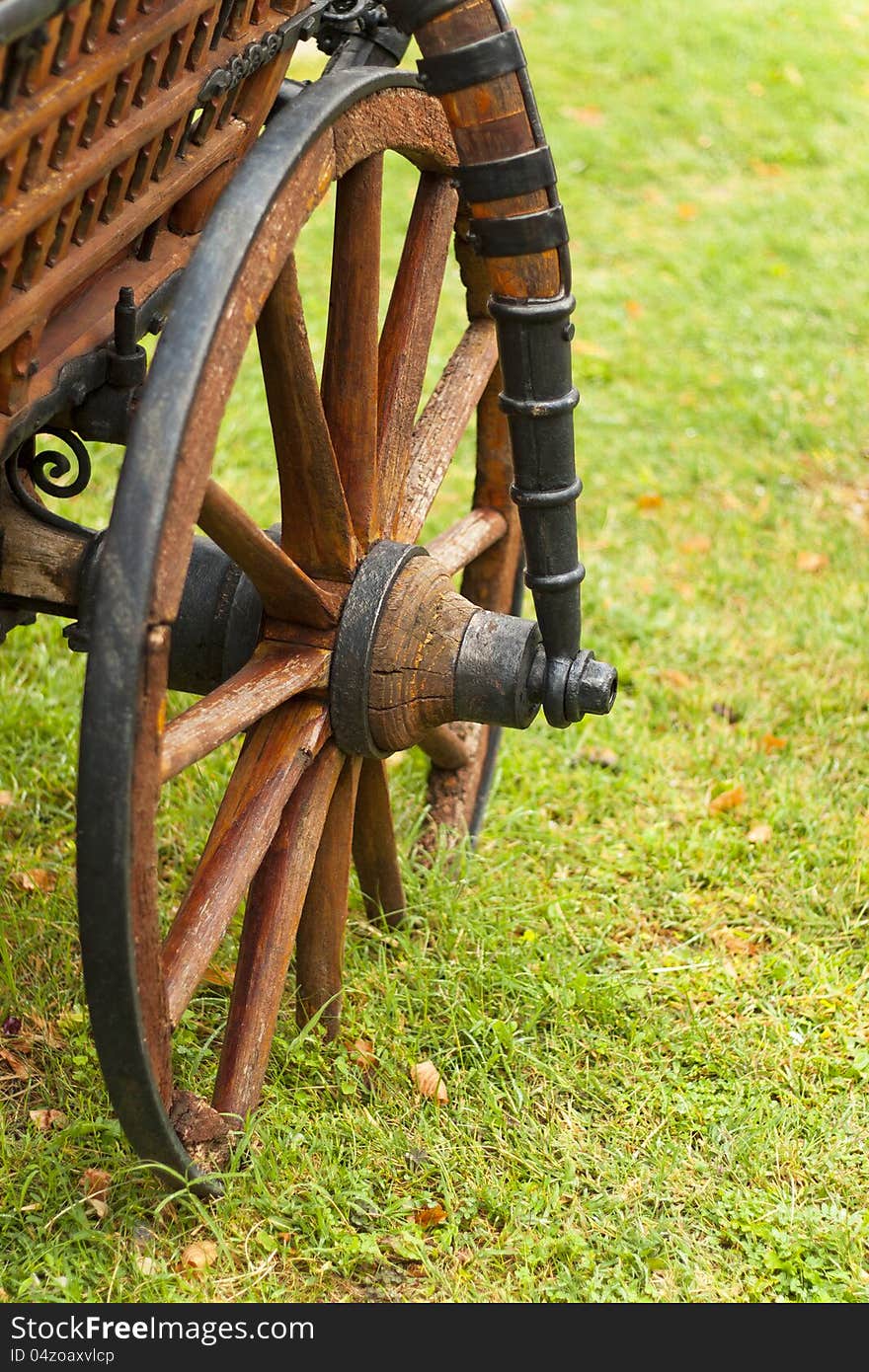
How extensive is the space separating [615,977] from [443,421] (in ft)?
3.47

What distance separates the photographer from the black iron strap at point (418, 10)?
6.21 feet

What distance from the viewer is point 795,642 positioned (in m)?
3.75

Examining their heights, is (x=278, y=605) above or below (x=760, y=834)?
above

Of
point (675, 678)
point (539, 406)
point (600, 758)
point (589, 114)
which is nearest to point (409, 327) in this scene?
point (539, 406)

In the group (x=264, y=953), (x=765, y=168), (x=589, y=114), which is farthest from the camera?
(x=589, y=114)

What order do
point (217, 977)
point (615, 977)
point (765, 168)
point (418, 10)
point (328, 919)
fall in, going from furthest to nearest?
point (765, 168) < point (615, 977) < point (217, 977) < point (328, 919) < point (418, 10)

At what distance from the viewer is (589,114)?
6844mm

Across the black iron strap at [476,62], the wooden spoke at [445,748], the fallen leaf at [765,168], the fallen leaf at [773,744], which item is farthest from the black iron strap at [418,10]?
the fallen leaf at [765,168]

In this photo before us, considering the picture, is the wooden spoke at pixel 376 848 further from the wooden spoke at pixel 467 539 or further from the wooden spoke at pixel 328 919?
the wooden spoke at pixel 467 539

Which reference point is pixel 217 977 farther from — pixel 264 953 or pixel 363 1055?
pixel 264 953

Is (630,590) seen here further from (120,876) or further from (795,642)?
(120,876)

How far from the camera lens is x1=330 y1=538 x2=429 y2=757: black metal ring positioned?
7.02ft

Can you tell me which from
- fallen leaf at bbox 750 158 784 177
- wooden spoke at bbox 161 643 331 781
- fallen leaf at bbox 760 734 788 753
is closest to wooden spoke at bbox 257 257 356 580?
wooden spoke at bbox 161 643 331 781

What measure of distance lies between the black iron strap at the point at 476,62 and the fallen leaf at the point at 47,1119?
163 cm
